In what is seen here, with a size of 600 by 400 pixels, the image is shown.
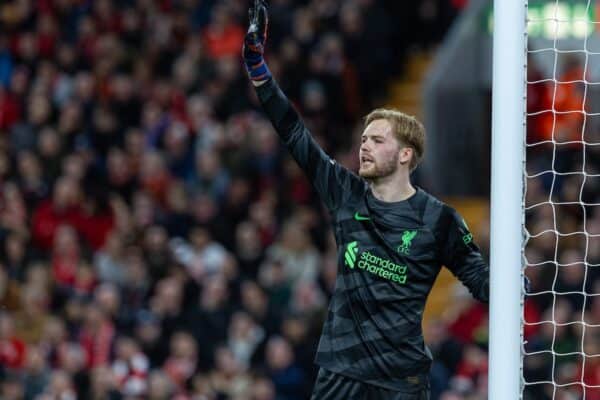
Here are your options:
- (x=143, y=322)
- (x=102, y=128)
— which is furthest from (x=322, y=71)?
(x=143, y=322)

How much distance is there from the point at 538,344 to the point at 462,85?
5.65m

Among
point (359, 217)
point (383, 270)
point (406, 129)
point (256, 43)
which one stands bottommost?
point (383, 270)

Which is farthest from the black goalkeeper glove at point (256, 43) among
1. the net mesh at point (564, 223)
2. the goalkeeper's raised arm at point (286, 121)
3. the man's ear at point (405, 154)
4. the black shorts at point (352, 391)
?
the net mesh at point (564, 223)

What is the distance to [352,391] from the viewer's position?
20.8 feet

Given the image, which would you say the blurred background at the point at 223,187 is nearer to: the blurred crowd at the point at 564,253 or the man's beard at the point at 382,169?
the blurred crowd at the point at 564,253

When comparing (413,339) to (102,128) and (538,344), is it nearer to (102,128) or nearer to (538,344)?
(538,344)

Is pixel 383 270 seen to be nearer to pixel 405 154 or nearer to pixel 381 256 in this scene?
pixel 381 256

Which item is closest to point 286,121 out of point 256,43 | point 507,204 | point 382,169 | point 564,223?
point 256,43

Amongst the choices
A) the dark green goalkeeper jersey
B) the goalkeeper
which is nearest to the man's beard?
the goalkeeper

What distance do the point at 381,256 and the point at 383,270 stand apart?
0.21ft

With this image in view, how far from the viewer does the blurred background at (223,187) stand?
12.1 meters

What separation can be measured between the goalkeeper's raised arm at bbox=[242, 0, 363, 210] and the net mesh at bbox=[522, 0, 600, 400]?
255 centimetres

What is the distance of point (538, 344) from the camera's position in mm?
10961

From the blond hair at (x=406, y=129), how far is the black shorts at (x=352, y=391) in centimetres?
98
